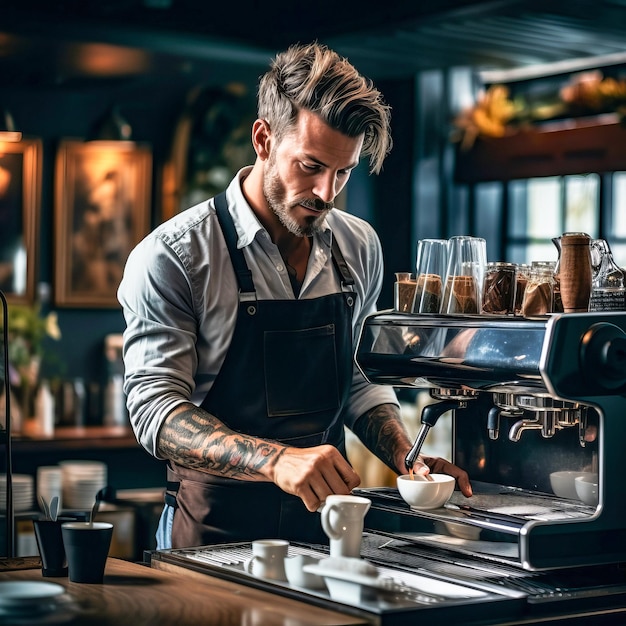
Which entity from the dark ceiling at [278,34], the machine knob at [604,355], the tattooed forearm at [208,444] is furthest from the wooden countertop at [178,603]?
the dark ceiling at [278,34]

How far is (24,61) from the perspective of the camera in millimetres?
6023

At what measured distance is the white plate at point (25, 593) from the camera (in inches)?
71.7

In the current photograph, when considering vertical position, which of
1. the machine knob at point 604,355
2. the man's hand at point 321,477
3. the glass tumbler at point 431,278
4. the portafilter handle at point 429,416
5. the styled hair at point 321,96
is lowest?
the man's hand at point 321,477

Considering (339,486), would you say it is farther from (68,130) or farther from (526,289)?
(68,130)

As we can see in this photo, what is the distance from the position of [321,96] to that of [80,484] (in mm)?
3666

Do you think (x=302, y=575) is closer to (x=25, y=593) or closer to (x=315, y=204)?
(x=25, y=593)

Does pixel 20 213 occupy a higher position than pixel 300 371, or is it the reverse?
pixel 20 213

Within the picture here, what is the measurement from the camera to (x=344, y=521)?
2.01 meters

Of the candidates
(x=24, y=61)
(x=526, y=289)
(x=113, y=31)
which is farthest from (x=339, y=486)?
(x=24, y=61)

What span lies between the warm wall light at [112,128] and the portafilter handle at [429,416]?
4245 mm

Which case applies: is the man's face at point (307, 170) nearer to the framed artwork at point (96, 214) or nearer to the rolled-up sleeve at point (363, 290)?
the rolled-up sleeve at point (363, 290)

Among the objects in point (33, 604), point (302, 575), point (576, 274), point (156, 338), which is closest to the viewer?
point (33, 604)

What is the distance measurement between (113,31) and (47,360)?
1746mm

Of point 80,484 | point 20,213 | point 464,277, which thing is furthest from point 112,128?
point 464,277
